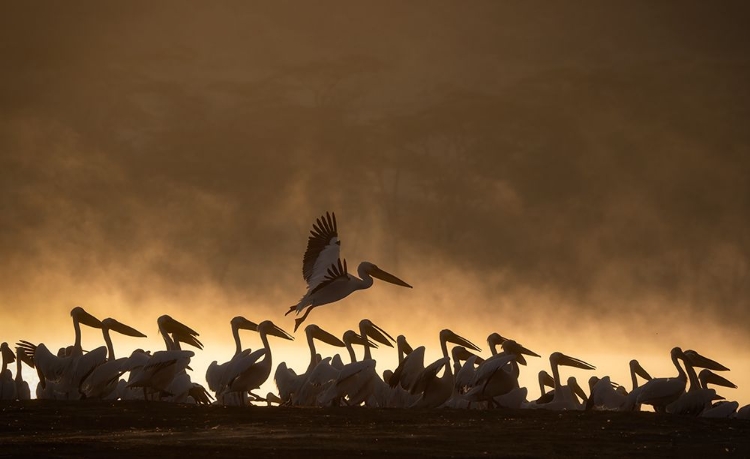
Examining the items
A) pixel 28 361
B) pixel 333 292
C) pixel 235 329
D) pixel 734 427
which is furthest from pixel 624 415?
pixel 28 361

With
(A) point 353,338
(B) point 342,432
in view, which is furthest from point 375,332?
(B) point 342,432

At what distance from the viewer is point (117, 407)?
12.5 metres

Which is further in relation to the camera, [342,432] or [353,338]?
[353,338]

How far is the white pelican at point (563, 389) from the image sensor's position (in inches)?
603

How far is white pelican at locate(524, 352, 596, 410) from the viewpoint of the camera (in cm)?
1532

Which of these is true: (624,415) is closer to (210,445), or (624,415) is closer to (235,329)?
(210,445)

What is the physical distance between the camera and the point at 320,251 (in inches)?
585

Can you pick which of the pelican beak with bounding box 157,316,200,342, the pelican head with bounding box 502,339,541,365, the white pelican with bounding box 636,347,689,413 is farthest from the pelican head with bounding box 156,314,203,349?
the white pelican with bounding box 636,347,689,413

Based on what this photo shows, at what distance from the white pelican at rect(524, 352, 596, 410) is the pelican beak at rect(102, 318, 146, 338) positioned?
22.6ft

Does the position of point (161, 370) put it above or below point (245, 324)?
below

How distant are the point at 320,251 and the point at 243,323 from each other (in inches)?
148

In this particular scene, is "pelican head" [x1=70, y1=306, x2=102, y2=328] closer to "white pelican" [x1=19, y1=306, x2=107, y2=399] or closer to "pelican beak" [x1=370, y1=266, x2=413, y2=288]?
"white pelican" [x1=19, y1=306, x2=107, y2=399]

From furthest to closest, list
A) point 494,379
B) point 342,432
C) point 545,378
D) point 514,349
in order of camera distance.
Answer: point 545,378, point 514,349, point 494,379, point 342,432

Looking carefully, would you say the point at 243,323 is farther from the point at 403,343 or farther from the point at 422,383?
the point at 422,383
